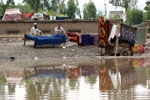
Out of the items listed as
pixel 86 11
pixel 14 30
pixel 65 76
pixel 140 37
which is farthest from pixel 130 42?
pixel 86 11

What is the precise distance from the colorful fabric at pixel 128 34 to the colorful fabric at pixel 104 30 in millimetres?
662

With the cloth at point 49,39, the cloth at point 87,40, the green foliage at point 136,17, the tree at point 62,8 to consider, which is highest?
the cloth at point 49,39

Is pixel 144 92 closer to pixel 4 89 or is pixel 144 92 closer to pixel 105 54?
pixel 4 89

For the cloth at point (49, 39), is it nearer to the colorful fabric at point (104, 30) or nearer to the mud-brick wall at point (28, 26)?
the colorful fabric at point (104, 30)

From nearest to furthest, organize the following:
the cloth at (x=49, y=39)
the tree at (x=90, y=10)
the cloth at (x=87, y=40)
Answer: the cloth at (x=49, y=39) → the cloth at (x=87, y=40) → the tree at (x=90, y=10)

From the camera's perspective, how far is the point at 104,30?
23.9 metres

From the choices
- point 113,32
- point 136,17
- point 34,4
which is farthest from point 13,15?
point 136,17

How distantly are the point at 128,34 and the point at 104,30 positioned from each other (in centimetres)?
117

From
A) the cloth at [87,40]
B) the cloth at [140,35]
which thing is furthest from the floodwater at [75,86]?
the cloth at [87,40]

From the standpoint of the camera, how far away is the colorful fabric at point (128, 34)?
933 inches

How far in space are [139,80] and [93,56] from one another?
38.6ft

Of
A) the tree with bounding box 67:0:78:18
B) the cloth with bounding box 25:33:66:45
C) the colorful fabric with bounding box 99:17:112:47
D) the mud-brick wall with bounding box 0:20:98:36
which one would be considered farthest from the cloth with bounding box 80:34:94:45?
the tree with bounding box 67:0:78:18

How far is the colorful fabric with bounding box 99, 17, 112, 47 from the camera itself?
2372cm

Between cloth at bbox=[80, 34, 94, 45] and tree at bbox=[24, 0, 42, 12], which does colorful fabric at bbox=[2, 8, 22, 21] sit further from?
tree at bbox=[24, 0, 42, 12]
